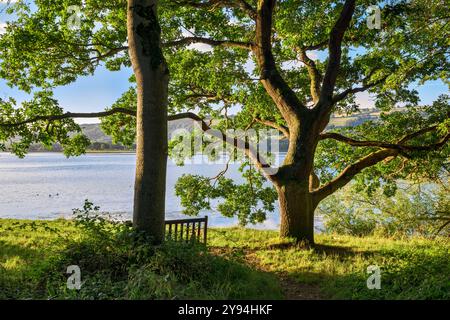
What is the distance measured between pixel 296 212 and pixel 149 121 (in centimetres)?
565

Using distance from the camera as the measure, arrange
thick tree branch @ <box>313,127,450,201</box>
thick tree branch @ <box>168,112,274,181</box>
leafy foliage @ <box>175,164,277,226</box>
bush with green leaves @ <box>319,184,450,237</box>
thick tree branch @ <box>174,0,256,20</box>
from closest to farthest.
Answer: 1. thick tree branch @ <box>174,0,256,20</box>
2. thick tree branch @ <box>313,127,450,201</box>
3. thick tree branch @ <box>168,112,274,181</box>
4. leafy foliage @ <box>175,164,277,226</box>
5. bush with green leaves @ <box>319,184,450,237</box>

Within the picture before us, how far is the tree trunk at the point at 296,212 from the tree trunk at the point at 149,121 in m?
4.85

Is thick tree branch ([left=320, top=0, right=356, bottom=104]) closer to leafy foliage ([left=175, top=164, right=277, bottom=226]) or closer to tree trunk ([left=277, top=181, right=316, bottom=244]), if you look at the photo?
tree trunk ([left=277, top=181, right=316, bottom=244])

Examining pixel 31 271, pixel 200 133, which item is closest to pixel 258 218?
pixel 200 133

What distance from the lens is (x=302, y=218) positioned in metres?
10.6

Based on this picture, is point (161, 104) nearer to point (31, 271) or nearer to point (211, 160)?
point (31, 271)

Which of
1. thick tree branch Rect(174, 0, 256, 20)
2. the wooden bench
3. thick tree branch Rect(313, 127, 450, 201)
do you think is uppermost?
thick tree branch Rect(174, 0, 256, 20)

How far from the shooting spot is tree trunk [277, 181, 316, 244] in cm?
1052

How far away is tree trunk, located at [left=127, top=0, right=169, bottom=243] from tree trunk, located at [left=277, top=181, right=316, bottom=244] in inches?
191

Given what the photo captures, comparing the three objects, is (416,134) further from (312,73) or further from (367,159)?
(312,73)

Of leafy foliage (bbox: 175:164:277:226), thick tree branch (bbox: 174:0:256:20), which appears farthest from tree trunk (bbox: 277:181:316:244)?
thick tree branch (bbox: 174:0:256:20)

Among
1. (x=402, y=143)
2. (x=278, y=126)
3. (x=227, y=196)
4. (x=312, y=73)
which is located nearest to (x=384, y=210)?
(x=402, y=143)

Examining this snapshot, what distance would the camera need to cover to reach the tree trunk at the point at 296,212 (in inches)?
414
